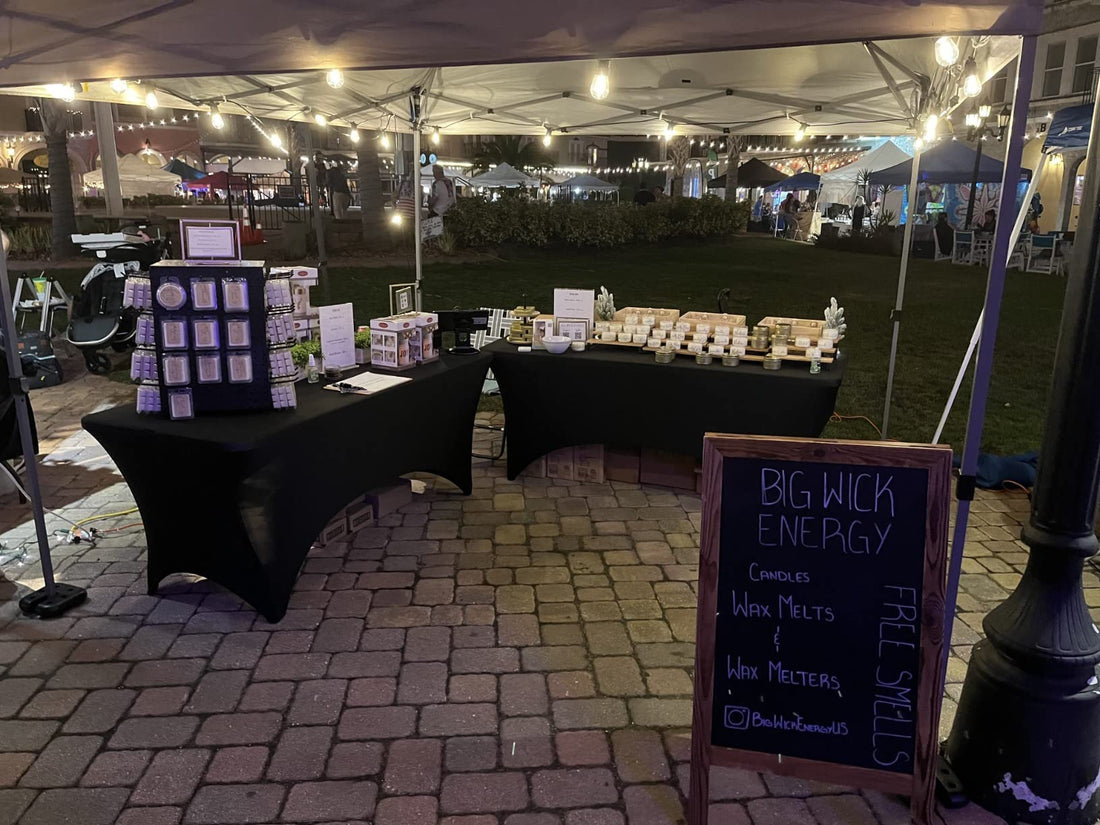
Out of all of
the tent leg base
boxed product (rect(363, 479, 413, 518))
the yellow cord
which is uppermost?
boxed product (rect(363, 479, 413, 518))

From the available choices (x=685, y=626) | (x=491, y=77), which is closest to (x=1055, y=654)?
(x=685, y=626)

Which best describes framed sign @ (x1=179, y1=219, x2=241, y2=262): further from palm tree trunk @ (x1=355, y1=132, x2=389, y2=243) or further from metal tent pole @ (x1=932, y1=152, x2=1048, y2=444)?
palm tree trunk @ (x1=355, y1=132, x2=389, y2=243)

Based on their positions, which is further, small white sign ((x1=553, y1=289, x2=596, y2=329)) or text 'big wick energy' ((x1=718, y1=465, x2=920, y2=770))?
small white sign ((x1=553, y1=289, x2=596, y2=329))

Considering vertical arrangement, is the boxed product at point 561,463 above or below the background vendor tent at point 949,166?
below

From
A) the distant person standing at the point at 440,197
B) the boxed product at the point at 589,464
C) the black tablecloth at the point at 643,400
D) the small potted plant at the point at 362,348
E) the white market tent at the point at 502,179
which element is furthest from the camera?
the white market tent at the point at 502,179

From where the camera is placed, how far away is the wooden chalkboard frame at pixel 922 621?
2.19m

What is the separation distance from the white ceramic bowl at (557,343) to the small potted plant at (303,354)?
4.81 ft

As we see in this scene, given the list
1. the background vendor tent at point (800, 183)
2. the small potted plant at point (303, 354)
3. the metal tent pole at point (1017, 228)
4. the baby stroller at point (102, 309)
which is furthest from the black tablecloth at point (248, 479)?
the background vendor tent at point (800, 183)

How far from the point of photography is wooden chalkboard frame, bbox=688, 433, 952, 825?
86.1 inches

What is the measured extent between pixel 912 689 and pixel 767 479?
0.74 meters

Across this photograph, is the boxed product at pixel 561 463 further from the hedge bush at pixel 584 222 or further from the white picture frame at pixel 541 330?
the hedge bush at pixel 584 222

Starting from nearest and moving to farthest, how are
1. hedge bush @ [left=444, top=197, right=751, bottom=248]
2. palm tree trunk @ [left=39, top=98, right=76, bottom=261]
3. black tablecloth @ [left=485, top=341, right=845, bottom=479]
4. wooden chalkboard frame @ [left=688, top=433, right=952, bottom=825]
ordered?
wooden chalkboard frame @ [left=688, top=433, right=952, bottom=825] < black tablecloth @ [left=485, top=341, right=845, bottom=479] < palm tree trunk @ [left=39, top=98, right=76, bottom=261] < hedge bush @ [left=444, top=197, right=751, bottom=248]

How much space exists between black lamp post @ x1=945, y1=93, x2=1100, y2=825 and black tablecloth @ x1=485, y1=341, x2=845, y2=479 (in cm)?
198

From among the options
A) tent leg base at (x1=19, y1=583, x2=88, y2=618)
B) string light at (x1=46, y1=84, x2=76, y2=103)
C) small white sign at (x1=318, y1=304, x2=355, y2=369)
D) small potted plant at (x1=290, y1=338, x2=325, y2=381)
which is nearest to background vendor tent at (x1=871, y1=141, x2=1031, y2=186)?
small white sign at (x1=318, y1=304, x2=355, y2=369)
